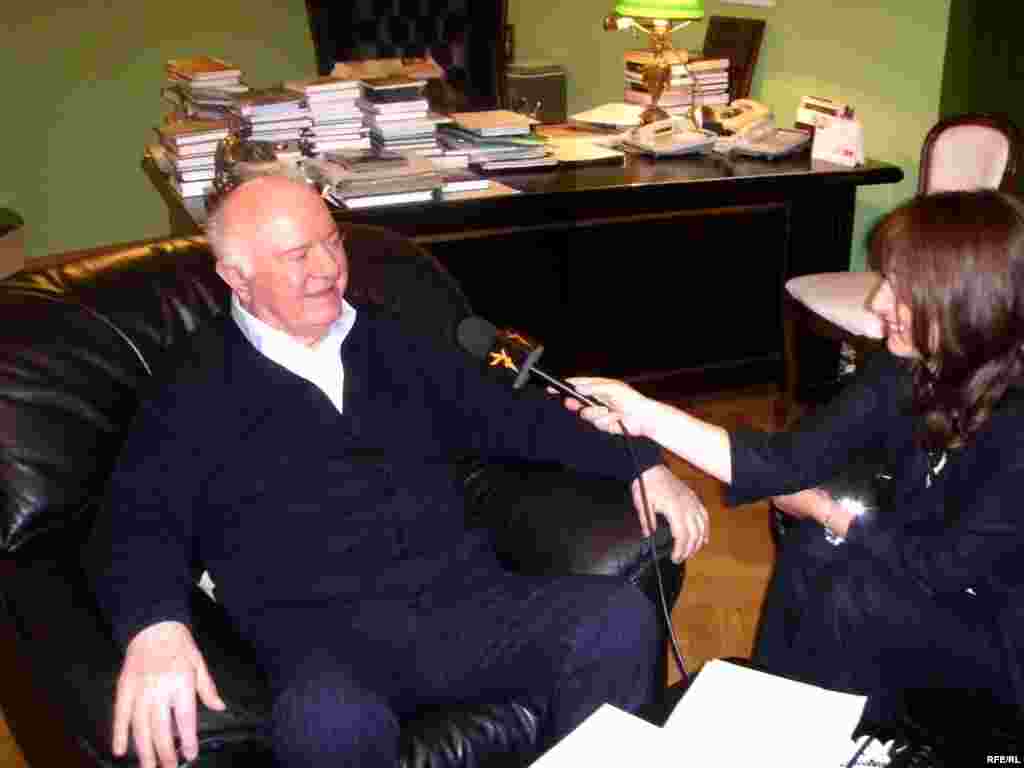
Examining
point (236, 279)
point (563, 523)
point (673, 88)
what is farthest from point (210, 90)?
point (563, 523)

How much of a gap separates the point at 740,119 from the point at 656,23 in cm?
41

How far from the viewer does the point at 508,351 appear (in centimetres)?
144

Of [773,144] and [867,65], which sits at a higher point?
[867,65]

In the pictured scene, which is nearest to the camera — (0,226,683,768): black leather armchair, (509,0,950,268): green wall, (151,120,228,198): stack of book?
(0,226,683,768): black leather armchair

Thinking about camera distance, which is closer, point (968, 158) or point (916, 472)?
point (916, 472)

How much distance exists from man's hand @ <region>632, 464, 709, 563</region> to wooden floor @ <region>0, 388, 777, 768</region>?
621mm

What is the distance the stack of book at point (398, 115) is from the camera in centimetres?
296

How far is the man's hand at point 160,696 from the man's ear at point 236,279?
21.1 inches

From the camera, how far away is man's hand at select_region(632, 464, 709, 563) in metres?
1.67

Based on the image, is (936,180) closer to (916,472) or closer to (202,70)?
(916,472)

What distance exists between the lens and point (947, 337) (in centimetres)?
146

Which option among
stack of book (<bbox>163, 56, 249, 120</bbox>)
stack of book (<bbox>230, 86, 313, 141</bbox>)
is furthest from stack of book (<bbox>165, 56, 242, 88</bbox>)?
stack of book (<bbox>230, 86, 313, 141</bbox>)

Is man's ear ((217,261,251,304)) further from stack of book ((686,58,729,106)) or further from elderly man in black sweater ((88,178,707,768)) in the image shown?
stack of book ((686,58,729,106))

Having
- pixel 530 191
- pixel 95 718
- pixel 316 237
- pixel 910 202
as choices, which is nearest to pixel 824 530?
pixel 910 202
